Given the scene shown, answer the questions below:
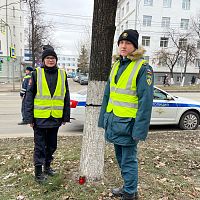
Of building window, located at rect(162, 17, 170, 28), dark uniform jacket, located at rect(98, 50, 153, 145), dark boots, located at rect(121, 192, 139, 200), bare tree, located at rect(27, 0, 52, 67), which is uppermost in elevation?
building window, located at rect(162, 17, 170, 28)

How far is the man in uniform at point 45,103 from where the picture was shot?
10.5ft

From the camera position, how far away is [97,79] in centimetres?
313

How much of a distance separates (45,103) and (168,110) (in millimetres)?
5247

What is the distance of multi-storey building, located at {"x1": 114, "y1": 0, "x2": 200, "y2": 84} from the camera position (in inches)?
1596

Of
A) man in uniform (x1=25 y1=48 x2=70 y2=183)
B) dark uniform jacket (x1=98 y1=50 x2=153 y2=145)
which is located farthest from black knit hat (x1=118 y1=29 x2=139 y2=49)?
man in uniform (x1=25 y1=48 x2=70 y2=183)

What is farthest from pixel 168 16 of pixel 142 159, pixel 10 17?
pixel 142 159

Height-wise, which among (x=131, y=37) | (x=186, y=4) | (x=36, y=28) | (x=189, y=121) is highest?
(x=186, y=4)

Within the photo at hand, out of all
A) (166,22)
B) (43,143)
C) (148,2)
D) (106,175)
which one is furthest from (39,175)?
(166,22)

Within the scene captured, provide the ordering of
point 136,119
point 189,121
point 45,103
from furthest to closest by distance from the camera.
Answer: point 189,121, point 45,103, point 136,119

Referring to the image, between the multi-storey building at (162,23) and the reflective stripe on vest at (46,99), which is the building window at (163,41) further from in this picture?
the reflective stripe on vest at (46,99)

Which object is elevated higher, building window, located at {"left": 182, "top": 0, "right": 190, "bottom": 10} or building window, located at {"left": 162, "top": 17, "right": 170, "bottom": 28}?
building window, located at {"left": 182, "top": 0, "right": 190, "bottom": 10}

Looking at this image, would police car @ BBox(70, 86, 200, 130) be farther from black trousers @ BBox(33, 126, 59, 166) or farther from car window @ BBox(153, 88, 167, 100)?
black trousers @ BBox(33, 126, 59, 166)

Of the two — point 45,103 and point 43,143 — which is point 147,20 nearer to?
point 45,103

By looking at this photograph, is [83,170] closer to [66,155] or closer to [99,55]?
[66,155]
